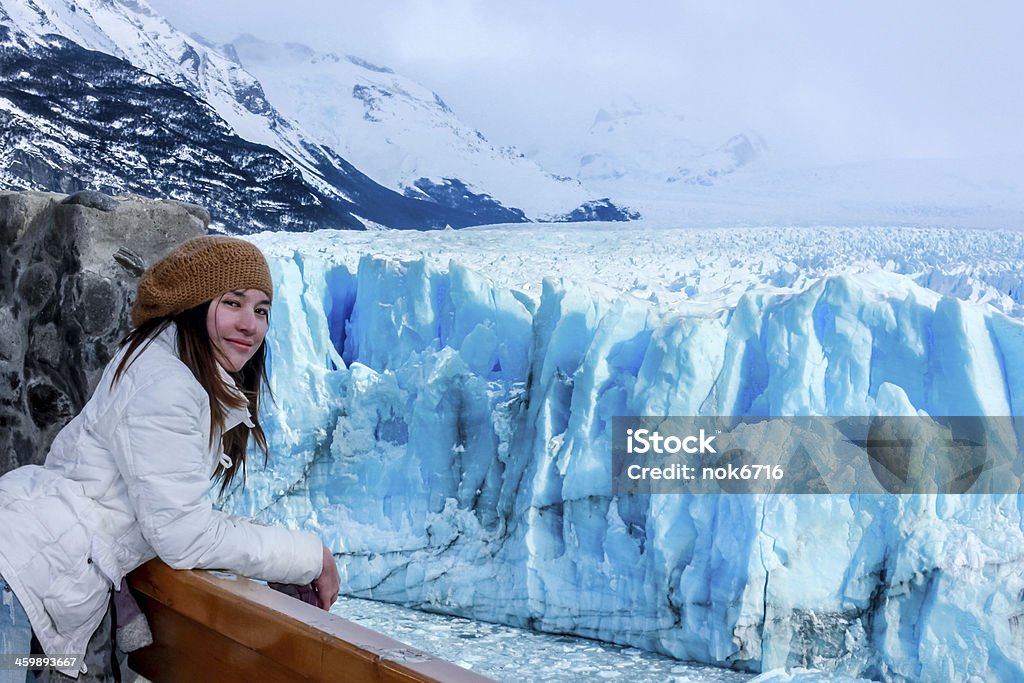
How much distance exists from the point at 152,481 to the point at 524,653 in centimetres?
239

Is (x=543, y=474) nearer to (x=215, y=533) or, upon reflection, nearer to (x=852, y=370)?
(x=852, y=370)

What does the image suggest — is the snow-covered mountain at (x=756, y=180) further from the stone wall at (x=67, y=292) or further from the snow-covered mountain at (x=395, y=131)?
the stone wall at (x=67, y=292)

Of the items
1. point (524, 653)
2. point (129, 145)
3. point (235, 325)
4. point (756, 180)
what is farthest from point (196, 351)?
point (756, 180)

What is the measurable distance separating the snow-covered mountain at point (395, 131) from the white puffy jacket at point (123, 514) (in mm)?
3171

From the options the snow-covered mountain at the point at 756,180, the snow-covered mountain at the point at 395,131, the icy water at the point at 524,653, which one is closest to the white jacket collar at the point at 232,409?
the icy water at the point at 524,653

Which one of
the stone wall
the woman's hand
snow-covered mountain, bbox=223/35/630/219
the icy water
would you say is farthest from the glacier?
the woman's hand

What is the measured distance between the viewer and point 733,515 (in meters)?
2.77

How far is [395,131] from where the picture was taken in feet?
13.0

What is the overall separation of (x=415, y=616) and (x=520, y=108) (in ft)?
6.82

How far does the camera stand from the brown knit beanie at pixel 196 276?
0.75 m

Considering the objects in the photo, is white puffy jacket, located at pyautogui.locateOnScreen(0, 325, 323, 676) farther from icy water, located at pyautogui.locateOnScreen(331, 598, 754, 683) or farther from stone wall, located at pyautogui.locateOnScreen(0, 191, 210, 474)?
icy water, located at pyautogui.locateOnScreen(331, 598, 754, 683)

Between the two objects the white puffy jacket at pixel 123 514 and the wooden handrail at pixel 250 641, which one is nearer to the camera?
the wooden handrail at pixel 250 641

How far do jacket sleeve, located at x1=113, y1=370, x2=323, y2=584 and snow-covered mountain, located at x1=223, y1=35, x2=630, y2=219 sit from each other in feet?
10.4

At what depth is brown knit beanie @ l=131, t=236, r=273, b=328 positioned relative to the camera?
29.4 inches
